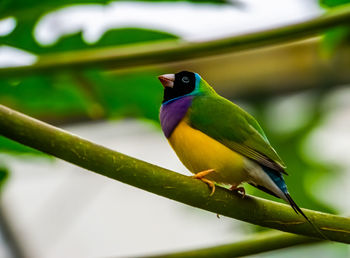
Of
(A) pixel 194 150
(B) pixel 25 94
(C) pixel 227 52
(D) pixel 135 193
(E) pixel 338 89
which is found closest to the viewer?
(A) pixel 194 150

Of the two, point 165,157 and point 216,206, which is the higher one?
point 165,157

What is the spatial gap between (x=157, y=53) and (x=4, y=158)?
2.08ft

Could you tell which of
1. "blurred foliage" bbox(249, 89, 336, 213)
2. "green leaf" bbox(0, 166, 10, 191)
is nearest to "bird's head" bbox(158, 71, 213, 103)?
"green leaf" bbox(0, 166, 10, 191)

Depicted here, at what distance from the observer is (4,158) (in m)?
2.10

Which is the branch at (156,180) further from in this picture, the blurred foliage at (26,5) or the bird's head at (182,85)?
the blurred foliage at (26,5)

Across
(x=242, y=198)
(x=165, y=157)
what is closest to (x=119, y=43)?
(x=242, y=198)

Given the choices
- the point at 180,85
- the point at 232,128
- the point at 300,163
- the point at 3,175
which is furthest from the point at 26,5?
the point at 300,163

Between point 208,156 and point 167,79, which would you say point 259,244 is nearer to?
point 208,156

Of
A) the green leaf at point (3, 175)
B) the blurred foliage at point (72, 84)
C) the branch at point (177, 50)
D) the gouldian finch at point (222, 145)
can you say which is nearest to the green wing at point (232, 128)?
the gouldian finch at point (222, 145)

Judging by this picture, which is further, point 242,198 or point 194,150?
point 194,150

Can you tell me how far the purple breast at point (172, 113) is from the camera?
5.41 ft

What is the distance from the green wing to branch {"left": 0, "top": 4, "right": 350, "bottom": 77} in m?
0.14

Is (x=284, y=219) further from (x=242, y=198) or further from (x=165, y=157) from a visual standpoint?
(x=165, y=157)

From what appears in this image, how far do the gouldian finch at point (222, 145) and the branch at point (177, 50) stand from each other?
0.49ft
